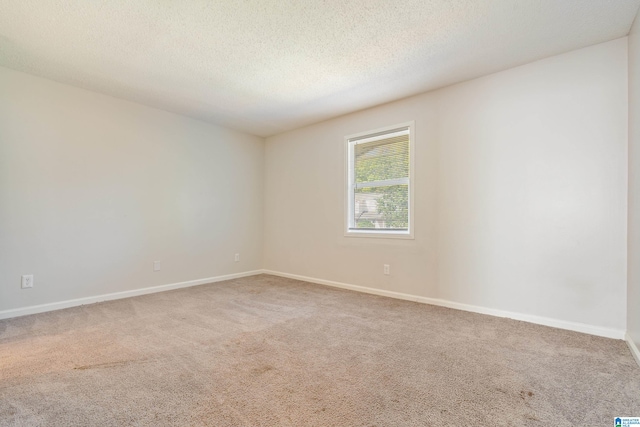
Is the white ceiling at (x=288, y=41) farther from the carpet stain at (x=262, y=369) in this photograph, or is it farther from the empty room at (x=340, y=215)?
the carpet stain at (x=262, y=369)

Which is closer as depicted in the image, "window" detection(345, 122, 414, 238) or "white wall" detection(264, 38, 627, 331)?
"white wall" detection(264, 38, 627, 331)

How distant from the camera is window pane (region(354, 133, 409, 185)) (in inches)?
140

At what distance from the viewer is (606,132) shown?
91.7 inches

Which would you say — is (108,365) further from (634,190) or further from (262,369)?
(634,190)

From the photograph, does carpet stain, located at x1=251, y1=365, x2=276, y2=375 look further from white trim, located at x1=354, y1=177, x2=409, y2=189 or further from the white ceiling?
white trim, located at x1=354, y1=177, x2=409, y2=189

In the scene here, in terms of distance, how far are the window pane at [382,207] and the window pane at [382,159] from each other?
0.16 metres

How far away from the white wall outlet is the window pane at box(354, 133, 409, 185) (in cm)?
374

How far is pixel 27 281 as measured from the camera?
2869mm

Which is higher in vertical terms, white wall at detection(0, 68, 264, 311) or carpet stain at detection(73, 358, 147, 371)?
white wall at detection(0, 68, 264, 311)

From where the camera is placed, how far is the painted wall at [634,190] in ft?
6.48

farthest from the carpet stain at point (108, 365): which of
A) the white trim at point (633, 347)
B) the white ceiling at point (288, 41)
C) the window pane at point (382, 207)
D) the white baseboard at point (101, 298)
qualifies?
the white trim at point (633, 347)

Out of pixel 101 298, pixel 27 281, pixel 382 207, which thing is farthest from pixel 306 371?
pixel 27 281

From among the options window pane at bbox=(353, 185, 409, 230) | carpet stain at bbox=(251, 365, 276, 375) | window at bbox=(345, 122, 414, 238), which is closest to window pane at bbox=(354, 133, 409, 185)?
Result: window at bbox=(345, 122, 414, 238)

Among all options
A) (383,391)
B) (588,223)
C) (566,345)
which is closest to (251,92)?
(383,391)
